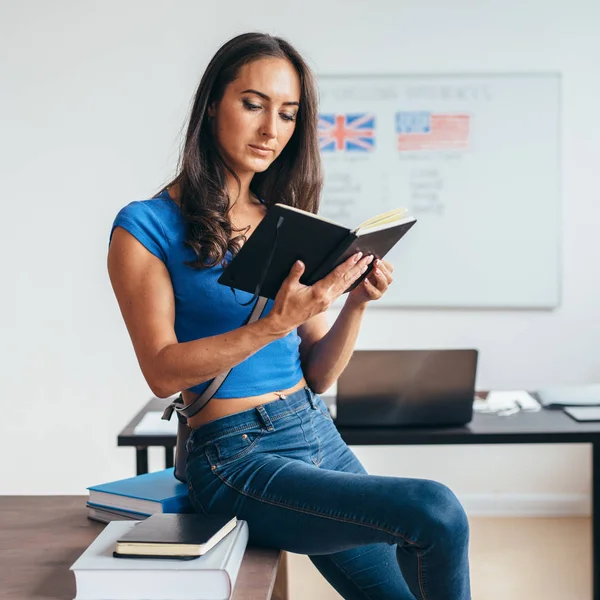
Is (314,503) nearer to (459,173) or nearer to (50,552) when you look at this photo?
(50,552)

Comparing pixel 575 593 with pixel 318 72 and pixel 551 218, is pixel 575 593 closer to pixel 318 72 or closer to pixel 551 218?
pixel 551 218

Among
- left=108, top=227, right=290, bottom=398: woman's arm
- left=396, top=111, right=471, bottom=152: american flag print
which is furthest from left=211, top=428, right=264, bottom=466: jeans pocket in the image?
left=396, top=111, right=471, bottom=152: american flag print

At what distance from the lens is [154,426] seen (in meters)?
2.09

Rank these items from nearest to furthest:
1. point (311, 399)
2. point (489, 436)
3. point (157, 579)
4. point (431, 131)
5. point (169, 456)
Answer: point (157, 579)
point (311, 399)
point (489, 436)
point (169, 456)
point (431, 131)

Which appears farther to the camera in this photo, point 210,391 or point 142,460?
point 142,460

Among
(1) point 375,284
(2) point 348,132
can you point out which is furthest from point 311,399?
(2) point 348,132

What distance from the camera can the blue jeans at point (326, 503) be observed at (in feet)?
3.84

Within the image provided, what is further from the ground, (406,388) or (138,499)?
(406,388)

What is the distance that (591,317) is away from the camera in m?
3.54

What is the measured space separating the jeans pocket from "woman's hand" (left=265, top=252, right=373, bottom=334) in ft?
0.66

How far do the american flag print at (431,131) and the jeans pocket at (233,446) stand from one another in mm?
2372

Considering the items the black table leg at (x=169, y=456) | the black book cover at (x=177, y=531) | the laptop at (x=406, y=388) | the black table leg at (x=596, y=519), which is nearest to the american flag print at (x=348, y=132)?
the black table leg at (x=169, y=456)

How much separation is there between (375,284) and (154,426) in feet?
2.83

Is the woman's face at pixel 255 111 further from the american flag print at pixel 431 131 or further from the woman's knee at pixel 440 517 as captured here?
the american flag print at pixel 431 131
